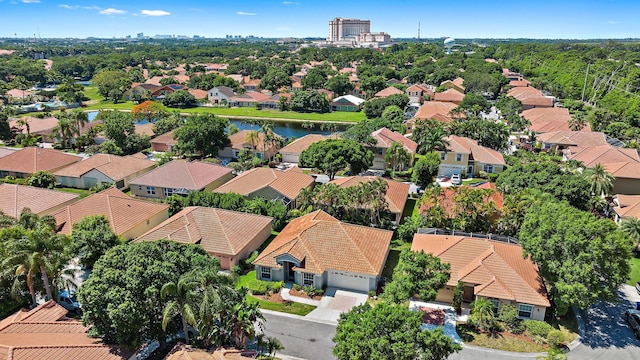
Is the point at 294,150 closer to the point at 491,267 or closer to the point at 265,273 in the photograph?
the point at 265,273

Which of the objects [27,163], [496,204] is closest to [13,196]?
[27,163]

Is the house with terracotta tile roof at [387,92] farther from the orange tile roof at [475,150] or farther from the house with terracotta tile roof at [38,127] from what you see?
the house with terracotta tile roof at [38,127]

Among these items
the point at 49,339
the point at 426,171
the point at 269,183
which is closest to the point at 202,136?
the point at 269,183

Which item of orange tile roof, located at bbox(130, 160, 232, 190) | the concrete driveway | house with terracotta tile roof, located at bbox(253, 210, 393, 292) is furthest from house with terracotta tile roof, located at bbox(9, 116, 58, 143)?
the concrete driveway

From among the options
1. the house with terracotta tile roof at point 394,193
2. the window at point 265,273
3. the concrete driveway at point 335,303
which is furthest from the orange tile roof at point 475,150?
the window at point 265,273

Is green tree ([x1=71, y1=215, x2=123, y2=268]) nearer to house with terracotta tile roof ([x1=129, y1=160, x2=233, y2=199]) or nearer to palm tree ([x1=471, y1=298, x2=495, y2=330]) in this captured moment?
house with terracotta tile roof ([x1=129, y1=160, x2=233, y2=199])
